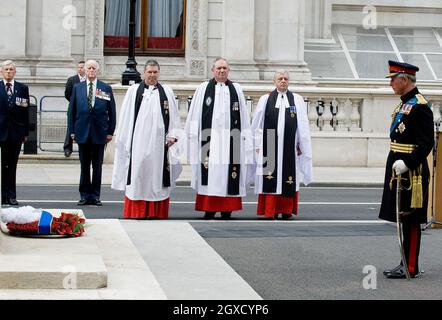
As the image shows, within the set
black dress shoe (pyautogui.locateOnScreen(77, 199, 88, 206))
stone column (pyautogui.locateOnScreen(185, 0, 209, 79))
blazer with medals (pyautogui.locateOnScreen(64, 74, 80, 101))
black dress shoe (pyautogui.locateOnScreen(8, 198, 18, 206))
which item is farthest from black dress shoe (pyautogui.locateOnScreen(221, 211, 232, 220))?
stone column (pyautogui.locateOnScreen(185, 0, 209, 79))

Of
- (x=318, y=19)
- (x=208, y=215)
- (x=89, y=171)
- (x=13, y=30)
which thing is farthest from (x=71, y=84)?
(x=318, y=19)

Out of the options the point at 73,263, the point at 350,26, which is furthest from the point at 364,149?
the point at 73,263

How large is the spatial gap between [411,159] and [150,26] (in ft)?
72.0

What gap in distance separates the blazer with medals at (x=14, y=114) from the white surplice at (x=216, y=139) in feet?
9.80

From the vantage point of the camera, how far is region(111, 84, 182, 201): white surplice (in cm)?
1706

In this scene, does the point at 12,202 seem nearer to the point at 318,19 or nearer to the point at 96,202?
the point at 96,202

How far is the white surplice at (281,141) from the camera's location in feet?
58.8

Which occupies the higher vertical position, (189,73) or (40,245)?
(189,73)

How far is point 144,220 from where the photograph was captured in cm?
1691

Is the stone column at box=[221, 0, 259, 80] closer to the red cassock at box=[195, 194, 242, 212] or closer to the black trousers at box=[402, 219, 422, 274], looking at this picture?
the red cassock at box=[195, 194, 242, 212]

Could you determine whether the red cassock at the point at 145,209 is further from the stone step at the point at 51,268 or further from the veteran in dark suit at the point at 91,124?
the stone step at the point at 51,268

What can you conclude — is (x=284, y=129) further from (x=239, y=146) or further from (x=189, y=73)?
(x=189, y=73)

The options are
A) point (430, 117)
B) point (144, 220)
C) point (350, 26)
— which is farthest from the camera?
Answer: point (350, 26)

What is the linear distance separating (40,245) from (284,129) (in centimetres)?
604
